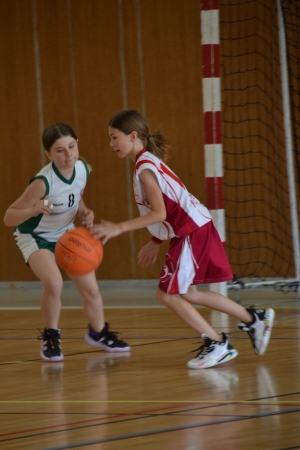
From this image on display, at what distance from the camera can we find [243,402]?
3092 millimetres

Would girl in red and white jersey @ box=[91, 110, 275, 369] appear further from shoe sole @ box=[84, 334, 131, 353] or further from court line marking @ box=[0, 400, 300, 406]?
court line marking @ box=[0, 400, 300, 406]

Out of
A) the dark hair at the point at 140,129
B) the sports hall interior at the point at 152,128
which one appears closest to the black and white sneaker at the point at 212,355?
the sports hall interior at the point at 152,128

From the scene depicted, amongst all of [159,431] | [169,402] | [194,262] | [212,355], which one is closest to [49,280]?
[194,262]

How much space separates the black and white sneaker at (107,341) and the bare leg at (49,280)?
25 cm

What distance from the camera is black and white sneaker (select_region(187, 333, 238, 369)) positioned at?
12.8 feet

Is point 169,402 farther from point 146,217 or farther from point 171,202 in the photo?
point 171,202

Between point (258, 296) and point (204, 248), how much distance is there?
2818 millimetres

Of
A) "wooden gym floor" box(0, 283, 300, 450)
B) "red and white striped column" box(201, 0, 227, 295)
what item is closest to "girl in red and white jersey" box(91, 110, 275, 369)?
"wooden gym floor" box(0, 283, 300, 450)

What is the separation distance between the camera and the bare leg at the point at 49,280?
4328 mm

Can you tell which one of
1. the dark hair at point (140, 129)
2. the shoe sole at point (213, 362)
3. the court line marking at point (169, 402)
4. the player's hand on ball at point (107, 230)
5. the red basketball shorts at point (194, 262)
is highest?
the dark hair at point (140, 129)

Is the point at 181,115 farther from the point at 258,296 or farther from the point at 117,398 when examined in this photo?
the point at 117,398

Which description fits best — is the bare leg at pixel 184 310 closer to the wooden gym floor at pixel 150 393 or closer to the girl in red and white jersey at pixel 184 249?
the girl in red and white jersey at pixel 184 249

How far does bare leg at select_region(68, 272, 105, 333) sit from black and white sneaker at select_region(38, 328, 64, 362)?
0.74 feet

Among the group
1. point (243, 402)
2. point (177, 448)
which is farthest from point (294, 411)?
point (177, 448)
